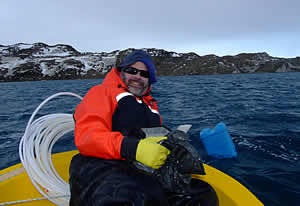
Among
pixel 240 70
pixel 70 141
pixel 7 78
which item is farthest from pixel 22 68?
pixel 240 70

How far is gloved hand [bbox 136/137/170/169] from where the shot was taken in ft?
4.91

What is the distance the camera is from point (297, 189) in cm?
292

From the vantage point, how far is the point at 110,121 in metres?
1.87

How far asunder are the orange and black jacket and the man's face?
115mm

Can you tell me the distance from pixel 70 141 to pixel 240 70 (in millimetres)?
129748

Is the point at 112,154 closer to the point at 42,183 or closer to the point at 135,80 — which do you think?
the point at 135,80

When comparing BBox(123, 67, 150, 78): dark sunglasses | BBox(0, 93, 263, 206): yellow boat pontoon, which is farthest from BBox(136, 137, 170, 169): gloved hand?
BBox(0, 93, 263, 206): yellow boat pontoon

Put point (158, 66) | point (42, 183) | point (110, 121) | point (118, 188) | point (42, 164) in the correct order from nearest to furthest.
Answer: point (118, 188), point (110, 121), point (42, 183), point (42, 164), point (158, 66)

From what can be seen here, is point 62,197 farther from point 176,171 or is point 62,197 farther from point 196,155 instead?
point 196,155

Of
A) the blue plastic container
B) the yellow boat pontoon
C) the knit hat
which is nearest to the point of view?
the yellow boat pontoon

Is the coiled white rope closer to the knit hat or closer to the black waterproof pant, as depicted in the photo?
the black waterproof pant

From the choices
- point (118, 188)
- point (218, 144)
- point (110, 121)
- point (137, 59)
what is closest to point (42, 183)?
point (110, 121)

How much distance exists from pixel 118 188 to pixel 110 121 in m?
0.72

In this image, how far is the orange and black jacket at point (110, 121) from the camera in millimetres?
1577
